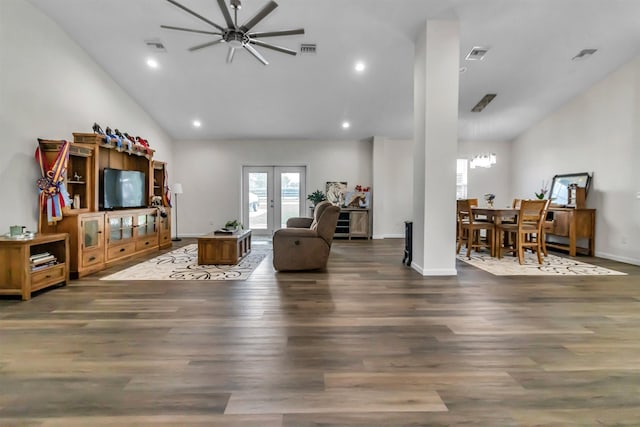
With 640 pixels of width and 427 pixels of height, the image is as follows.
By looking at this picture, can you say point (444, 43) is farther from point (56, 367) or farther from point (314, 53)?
point (56, 367)

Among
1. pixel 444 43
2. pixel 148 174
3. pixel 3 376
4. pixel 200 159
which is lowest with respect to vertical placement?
pixel 3 376

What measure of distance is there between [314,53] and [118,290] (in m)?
4.36

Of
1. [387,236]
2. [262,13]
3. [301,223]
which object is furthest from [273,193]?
[262,13]

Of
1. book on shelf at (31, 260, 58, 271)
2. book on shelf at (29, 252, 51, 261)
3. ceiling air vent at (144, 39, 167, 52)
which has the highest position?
ceiling air vent at (144, 39, 167, 52)

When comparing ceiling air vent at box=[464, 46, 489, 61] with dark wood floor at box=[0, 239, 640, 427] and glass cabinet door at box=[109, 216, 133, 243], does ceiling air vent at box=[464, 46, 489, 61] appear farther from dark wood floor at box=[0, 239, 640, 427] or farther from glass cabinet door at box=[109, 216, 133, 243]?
glass cabinet door at box=[109, 216, 133, 243]

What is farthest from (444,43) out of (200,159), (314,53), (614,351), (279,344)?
(200,159)

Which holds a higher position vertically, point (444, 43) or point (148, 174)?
point (444, 43)

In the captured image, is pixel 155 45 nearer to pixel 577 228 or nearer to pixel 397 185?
pixel 397 185

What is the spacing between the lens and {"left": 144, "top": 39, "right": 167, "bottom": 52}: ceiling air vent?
4.99 metres

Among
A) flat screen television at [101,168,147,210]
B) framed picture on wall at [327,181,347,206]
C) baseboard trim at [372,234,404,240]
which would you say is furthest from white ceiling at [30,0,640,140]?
baseboard trim at [372,234,404,240]

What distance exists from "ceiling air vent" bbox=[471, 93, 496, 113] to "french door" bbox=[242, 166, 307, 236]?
4.41m

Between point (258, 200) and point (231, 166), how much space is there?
3.84ft

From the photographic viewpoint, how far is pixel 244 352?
214 centimetres

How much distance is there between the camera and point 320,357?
206cm
